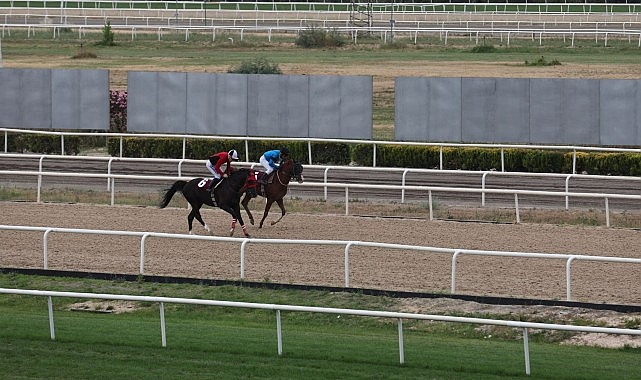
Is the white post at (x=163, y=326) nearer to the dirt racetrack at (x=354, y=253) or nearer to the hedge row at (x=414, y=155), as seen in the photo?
the dirt racetrack at (x=354, y=253)

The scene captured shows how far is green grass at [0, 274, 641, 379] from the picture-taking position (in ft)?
28.8

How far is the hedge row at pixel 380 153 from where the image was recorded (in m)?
20.4

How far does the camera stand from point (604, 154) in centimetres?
2031

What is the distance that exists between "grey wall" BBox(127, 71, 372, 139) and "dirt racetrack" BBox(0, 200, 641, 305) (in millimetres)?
5969

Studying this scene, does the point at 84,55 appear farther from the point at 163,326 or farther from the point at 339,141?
the point at 163,326

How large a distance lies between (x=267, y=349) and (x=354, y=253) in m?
4.17

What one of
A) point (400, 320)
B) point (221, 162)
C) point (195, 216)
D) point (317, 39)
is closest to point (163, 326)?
point (400, 320)

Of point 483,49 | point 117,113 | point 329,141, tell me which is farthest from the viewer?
point 483,49

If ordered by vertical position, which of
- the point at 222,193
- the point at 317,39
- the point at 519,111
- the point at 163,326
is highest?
the point at 317,39

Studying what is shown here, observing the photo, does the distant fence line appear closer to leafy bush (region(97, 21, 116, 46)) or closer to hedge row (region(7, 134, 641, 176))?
hedge row (region(7, 134, 641, 176))

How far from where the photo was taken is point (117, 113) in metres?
24.9

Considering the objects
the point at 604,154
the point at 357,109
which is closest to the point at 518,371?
the point at 604,154

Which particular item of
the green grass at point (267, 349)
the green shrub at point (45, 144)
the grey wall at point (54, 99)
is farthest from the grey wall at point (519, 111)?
the green grass at point (267, 349)

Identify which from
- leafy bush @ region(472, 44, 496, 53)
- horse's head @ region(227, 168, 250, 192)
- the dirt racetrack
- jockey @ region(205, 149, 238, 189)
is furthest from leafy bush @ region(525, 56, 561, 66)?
horse's head @ region(227, 168, 250, 192)
